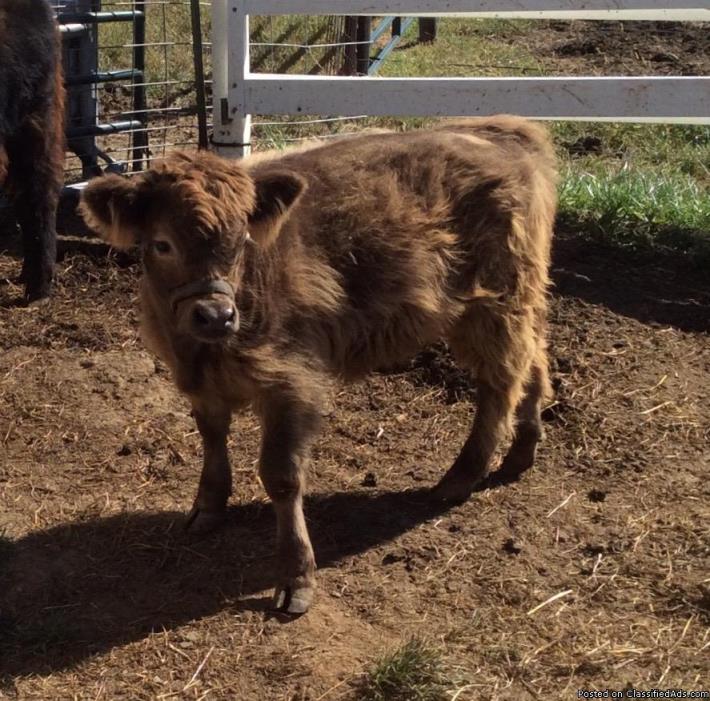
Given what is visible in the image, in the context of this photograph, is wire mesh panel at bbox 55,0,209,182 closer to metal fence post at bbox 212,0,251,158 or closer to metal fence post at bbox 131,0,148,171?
metal fence post at bbox 131,0,148,171

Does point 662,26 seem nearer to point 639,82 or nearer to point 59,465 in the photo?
point 639,82

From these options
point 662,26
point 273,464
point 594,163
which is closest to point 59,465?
point 273,464

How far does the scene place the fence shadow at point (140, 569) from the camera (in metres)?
4.11

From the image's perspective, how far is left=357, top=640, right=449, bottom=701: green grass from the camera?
3.73m

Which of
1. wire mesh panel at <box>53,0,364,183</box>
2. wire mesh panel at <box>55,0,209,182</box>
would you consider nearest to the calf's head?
wire mesh panel at <box>53,0,364,183</box>

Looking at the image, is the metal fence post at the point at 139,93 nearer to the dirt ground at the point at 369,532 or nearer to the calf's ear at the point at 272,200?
the dirt ground at the point at 369,532

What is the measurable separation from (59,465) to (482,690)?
2.50 m

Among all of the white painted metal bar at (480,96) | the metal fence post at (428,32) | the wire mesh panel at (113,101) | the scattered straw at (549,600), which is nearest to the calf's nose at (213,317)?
the scattered straw at (549,600)

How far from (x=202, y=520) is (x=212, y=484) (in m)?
0.17

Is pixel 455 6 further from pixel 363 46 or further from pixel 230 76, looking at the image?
pixel 363 46

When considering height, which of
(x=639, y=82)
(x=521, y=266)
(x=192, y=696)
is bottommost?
(x=192, y=696)

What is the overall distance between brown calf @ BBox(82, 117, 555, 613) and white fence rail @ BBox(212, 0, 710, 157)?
189 centimetres

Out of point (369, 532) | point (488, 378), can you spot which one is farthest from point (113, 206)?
point (488, 378)

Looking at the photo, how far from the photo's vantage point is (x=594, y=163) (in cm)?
971
